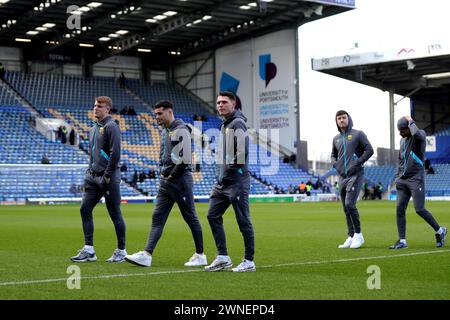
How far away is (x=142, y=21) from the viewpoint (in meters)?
51.8

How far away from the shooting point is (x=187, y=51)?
202 feet

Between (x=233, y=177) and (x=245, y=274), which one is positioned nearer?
(x=245, y=274)

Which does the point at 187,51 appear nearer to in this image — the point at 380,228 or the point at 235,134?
the point at 380,228

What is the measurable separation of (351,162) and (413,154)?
41.4 inches

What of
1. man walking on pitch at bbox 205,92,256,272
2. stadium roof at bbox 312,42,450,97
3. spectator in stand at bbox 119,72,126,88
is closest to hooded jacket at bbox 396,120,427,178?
man walking on pitch at bbox 205,92,256,272

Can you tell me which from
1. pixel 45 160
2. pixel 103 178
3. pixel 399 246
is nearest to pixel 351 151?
pixel 399 246

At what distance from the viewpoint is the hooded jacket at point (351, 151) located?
13.0 metres

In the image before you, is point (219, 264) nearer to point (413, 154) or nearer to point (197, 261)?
point (197, 261)

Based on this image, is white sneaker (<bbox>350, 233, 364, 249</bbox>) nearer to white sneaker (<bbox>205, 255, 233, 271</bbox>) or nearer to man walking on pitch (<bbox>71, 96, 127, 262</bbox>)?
white sneaker (<bbox>205, 255, 233, 271</bbox>)

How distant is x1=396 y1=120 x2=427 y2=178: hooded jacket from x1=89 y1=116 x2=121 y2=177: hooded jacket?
4972mm

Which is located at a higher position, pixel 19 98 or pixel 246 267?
pixel 19 98

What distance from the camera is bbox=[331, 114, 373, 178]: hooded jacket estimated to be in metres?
13.0

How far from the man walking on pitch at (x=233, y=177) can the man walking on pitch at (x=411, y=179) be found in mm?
3959

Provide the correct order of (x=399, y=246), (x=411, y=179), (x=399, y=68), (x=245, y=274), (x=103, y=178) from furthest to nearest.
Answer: (x=399, y=68)
(x=411, y=179)
(x=399, y=246)
(x=103, y=178)
(x=245, y=274)
